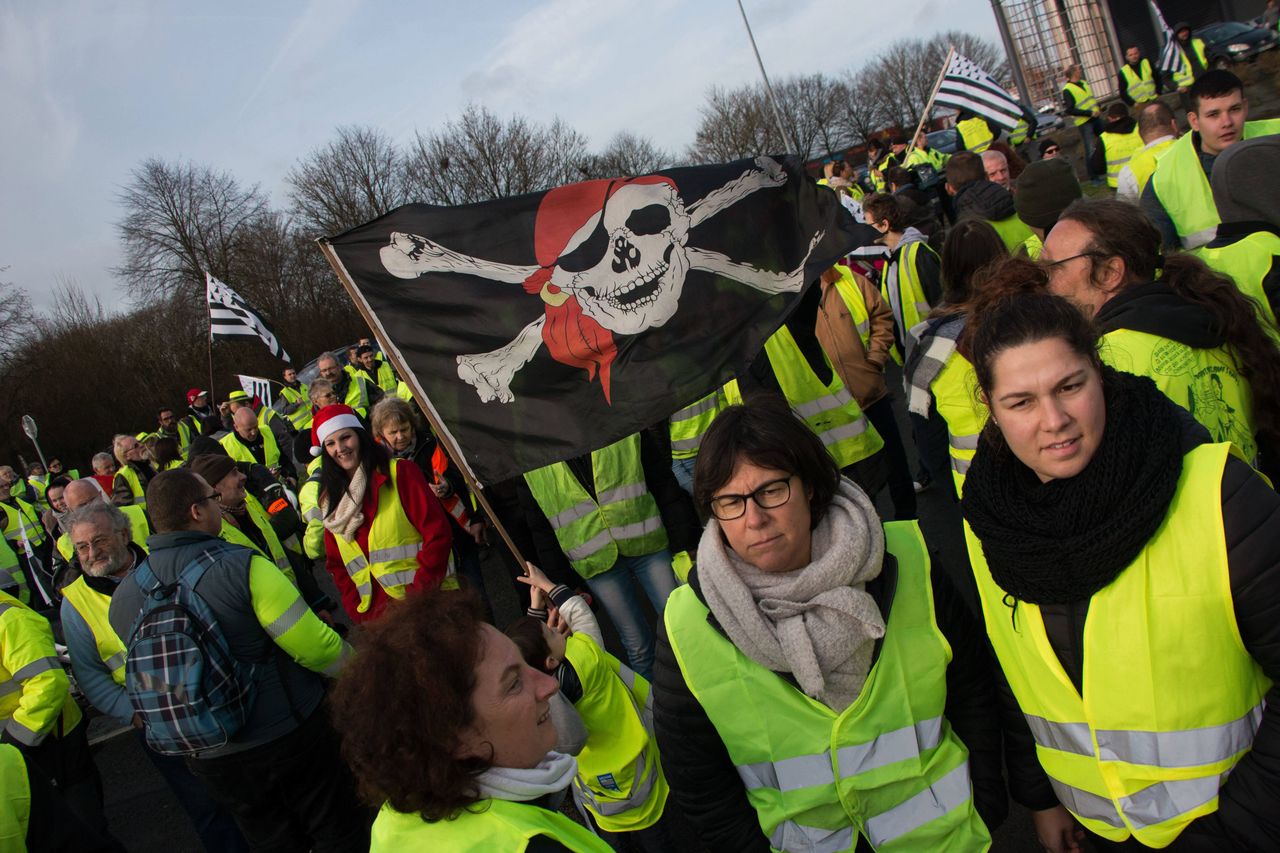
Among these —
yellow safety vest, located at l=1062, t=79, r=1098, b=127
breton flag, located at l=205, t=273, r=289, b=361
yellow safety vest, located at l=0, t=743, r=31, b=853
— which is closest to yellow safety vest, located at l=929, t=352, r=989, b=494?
yellow safety vest, located at l=0, t=743, r=31, b=853

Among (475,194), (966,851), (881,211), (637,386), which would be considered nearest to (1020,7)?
(881,211)

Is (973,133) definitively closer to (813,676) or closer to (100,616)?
(100,616)

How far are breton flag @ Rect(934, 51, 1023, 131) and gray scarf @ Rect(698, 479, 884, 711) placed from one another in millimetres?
10293

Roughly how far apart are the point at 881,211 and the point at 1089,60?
25576 mm

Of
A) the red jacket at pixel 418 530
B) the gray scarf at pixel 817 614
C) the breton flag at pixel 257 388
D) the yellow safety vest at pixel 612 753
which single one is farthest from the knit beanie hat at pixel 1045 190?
the breton flag at pixel 257 388

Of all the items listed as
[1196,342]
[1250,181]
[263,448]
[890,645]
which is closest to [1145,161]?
[1250,181]

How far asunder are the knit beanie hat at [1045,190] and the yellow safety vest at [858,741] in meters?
3.13

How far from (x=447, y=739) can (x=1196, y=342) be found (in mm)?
2124

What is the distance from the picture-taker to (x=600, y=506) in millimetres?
4320

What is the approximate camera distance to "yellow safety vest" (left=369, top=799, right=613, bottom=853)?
1.70 m

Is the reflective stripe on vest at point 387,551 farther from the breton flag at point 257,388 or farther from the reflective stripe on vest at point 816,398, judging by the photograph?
the breton flag at point 257,388

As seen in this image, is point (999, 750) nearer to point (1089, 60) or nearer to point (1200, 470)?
point (1200, 470)

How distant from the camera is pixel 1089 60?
86.7ft

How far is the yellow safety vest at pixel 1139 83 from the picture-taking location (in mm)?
15086
